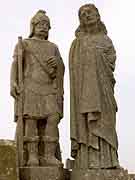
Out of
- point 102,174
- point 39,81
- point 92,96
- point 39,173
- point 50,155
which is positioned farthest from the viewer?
point 39,81

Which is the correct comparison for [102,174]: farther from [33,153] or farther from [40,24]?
[40,24]

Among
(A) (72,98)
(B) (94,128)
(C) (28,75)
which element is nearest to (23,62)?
(C) (28,75)

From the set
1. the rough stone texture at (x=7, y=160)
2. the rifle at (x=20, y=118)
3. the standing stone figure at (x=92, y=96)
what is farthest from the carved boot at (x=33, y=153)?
the rough stone texture at (x=7, y=160)

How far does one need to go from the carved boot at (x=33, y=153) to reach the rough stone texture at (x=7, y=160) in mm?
1109

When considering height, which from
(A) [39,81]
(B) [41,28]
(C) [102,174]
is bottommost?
(C) [102,174]

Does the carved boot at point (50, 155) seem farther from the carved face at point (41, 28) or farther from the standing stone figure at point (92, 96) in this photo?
the carved face at point (41, 28)

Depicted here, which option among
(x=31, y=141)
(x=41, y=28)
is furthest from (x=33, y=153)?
(x=41, y=28)

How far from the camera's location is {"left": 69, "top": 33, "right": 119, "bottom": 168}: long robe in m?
10.3

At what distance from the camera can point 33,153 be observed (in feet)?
33.6

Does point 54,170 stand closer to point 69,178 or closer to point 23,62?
point 69,178

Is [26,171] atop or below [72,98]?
below

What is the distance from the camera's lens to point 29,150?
1027 cm

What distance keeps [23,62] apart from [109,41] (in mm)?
1828

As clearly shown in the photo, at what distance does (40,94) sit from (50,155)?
1.21m
